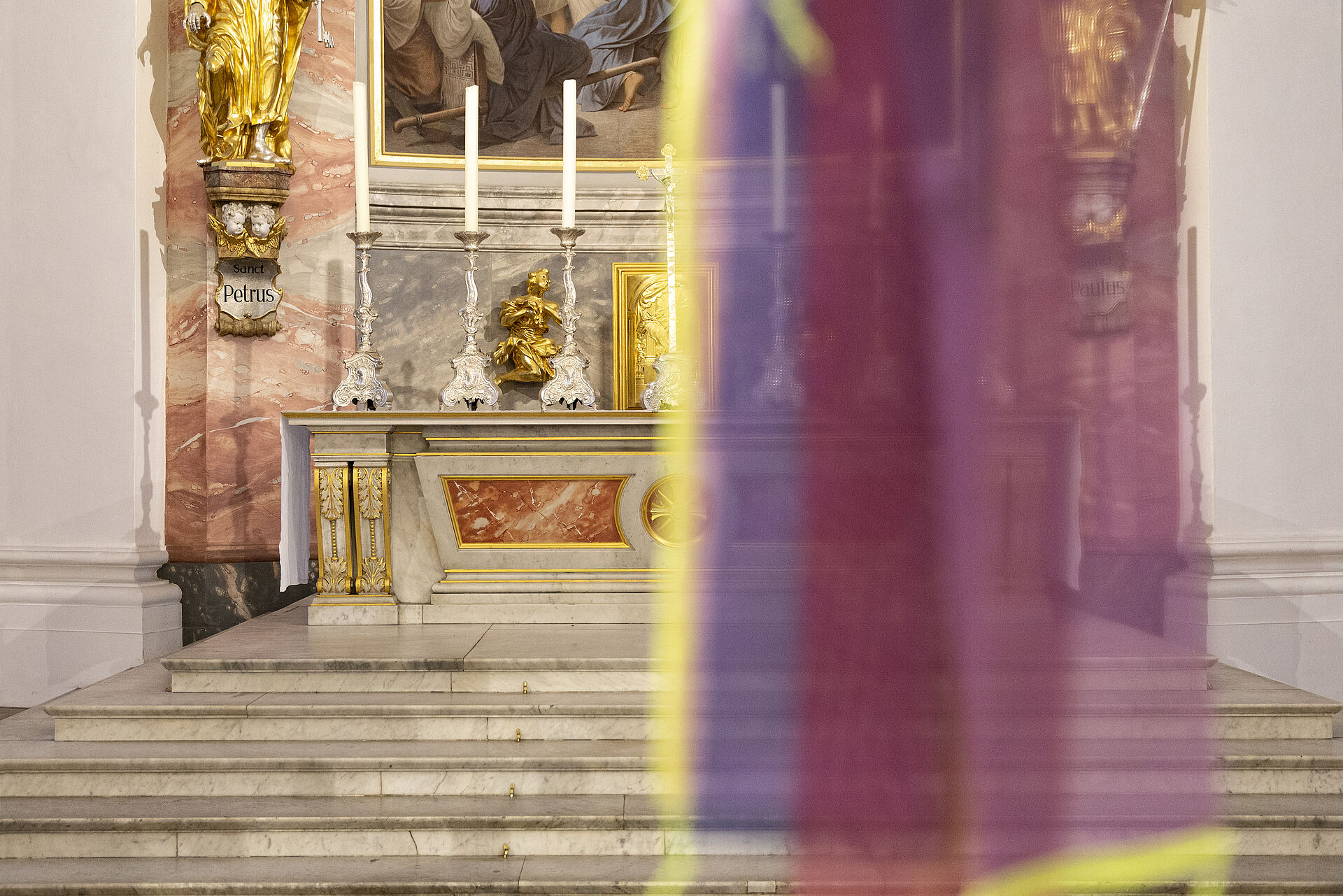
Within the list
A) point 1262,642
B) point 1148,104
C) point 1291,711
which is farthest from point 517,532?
point 1148,104

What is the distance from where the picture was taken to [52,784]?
10.3ft

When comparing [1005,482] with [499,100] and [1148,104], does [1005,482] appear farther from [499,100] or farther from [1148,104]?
[499,100]

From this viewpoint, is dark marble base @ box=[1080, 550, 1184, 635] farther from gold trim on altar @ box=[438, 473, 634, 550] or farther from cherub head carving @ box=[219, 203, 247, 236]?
cherub head carving @ box=[219, 203, 247, 236]

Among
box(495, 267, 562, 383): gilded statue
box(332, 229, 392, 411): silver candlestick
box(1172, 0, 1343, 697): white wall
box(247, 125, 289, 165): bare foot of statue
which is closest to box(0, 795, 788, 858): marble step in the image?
box(332, 229, 392, 411): silver candlestick

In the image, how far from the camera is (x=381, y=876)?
2.73m

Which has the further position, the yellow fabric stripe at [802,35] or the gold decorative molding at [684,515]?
the gold decorative molding at [684,515]

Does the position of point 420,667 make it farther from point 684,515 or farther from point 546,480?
point 684,515

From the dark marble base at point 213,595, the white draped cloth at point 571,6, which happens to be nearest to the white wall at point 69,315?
the dark marble base at point 213,595

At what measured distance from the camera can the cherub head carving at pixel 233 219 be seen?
17.0ft

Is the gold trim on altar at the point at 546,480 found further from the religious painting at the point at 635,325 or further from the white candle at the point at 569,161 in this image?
the religious painting at the point at 635,325

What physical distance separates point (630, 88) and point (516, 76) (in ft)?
2.09

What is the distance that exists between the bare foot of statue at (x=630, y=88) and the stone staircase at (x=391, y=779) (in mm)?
3333

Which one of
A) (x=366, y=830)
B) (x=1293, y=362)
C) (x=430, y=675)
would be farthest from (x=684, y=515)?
(x=1293, y=362)

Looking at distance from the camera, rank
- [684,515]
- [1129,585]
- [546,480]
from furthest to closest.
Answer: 1. [546,480]
2. [684,515]
3. [1129,585]
